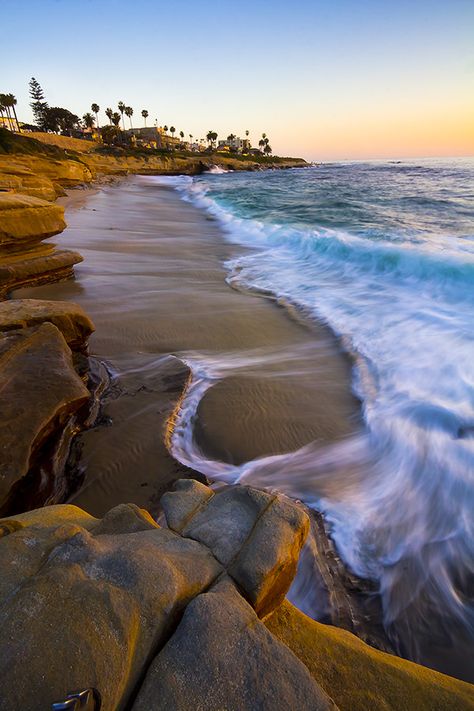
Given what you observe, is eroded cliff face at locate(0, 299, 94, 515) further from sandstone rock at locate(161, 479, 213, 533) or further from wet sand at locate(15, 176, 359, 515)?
sandstone rock at locate(161, 479, 213, 533)

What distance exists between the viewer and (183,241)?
40.5 feet

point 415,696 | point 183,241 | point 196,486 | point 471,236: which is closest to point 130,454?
point 196,486

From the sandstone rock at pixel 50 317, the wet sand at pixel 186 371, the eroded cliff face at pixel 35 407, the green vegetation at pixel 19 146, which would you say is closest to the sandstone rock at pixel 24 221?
the wet sand at pixel 186 371

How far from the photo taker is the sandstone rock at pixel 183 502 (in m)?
1.91

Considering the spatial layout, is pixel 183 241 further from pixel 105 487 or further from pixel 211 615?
pixel 211 615

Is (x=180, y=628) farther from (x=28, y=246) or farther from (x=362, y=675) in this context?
(x=28, y=246)

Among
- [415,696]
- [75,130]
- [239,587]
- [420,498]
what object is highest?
[75,130]

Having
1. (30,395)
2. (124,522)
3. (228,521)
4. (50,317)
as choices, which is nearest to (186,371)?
(50,317)

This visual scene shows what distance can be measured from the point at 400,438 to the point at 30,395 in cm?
353

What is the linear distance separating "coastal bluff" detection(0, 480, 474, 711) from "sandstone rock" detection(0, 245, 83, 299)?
19.6 feet

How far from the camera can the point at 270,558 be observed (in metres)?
1.57

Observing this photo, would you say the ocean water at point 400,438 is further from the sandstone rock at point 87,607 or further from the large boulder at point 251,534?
the sandstone rock at point 87,607

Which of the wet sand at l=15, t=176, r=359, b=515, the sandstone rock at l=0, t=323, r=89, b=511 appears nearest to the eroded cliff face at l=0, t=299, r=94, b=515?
the sandstone rock at l=0, t=323, r=89, b=511

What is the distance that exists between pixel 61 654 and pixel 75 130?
370 ft
